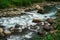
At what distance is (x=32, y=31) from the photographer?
410 inches

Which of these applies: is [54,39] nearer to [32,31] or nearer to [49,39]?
[49,39]

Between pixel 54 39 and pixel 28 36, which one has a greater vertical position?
pixel 54 39

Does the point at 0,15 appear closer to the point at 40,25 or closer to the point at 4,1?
the point at 4,1

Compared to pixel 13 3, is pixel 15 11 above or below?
below

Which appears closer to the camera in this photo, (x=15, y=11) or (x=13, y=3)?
(x=15, y=11)

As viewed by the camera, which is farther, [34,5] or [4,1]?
[34,5]

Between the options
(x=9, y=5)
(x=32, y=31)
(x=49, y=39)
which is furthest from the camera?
(x=9, y=5)

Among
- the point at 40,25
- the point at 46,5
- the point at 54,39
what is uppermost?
the point at 54,39

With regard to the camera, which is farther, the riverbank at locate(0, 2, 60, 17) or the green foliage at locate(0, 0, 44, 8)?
the green foliage at locate(0, 0, 44, 8)

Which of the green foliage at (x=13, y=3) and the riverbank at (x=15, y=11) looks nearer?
the riverbank at (x=15, y=11)

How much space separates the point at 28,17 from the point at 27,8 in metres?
2.93

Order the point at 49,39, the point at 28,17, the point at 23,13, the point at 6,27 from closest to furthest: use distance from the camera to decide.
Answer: the point at 49,39
the point at 6,27
the point at 28,17
the point at 23,13

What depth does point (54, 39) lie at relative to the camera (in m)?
6.24

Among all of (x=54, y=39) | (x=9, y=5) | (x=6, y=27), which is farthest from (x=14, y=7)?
(x=54, y=39)
